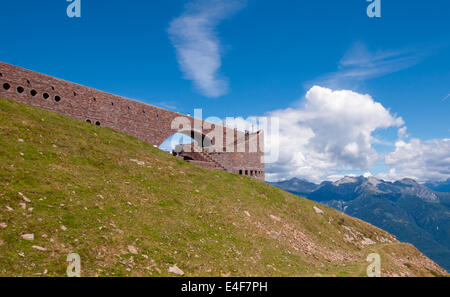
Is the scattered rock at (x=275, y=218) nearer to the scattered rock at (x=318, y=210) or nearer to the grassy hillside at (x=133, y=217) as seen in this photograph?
the grassy hillside at (x=133, y=217)

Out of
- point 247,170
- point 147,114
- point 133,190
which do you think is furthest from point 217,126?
point 133,190

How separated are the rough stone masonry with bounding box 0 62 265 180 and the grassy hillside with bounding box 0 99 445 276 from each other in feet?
21.8

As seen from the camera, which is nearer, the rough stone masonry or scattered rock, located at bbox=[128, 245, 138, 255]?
scattered rock, located at bbox=[128, 245, 138, 255]

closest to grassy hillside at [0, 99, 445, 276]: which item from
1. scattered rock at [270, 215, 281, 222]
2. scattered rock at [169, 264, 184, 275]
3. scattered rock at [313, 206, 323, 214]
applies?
scattered rock at [169, 264, 184, 275]

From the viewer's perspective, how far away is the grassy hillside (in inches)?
447

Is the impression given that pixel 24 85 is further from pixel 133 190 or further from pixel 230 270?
pixel 230 270

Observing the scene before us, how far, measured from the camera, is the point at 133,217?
606 inches

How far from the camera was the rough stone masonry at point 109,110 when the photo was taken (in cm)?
2959

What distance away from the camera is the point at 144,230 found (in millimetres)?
14594

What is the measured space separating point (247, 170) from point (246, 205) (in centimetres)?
2939

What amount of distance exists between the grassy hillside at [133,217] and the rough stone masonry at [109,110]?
21.8 feet

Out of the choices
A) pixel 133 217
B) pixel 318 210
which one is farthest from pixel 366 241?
pixel 133 217

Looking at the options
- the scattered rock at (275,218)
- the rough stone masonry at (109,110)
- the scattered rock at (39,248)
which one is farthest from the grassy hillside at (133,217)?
the rough stone masonry at (109,110)

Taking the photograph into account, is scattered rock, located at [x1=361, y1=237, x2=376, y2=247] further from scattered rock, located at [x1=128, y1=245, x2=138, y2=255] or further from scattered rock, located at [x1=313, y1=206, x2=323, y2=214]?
scattered rock, located at [x1=128, y1=245, x2=138, y2=255]
